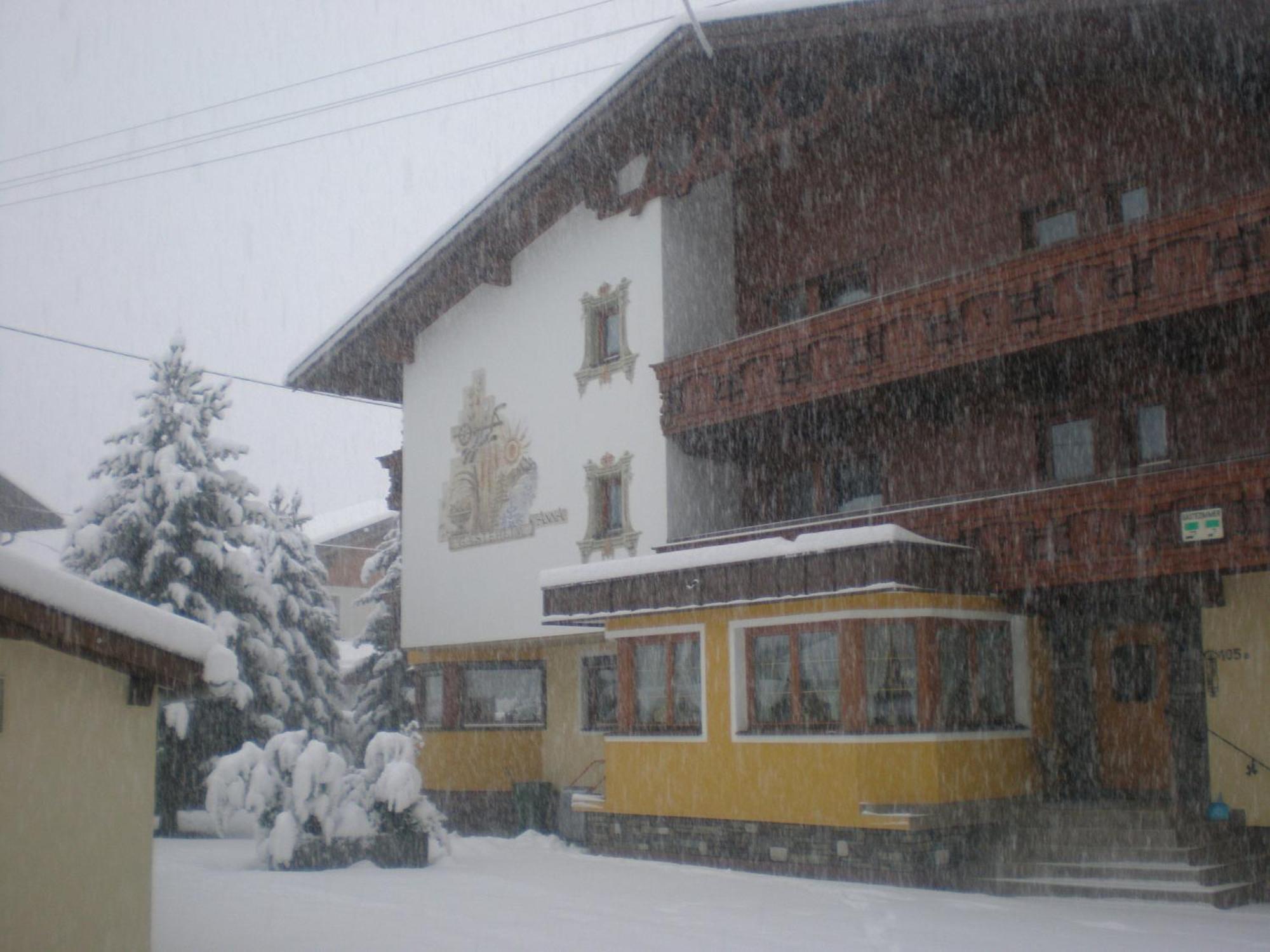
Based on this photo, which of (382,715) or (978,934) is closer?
(978,934)

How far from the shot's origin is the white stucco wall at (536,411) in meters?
20.8

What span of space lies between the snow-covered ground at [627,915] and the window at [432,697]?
7.85 meters

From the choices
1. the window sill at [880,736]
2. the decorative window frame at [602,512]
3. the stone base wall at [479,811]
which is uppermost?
the decorative window frame at [602,512]

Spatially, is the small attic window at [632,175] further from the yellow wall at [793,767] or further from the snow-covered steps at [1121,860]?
the snow-covered steps at [1121,860]

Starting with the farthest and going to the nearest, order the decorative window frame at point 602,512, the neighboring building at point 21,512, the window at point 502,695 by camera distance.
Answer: the neighboring building at point 21,512
the window at point 502,695
the decorative window frame at point 602,512

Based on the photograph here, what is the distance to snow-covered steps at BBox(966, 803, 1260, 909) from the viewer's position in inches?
538

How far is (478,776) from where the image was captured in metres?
23.6

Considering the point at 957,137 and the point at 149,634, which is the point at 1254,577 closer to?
the point at 957,137

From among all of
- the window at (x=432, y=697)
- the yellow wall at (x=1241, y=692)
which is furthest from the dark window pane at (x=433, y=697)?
the yellow wall at (x=1241, y=692)

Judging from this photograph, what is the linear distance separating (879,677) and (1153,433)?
4693 mm

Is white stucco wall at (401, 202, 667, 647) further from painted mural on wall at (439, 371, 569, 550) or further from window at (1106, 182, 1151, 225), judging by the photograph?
window at (1106, 182, 1151, 225)

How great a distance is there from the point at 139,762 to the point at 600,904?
5867 mm

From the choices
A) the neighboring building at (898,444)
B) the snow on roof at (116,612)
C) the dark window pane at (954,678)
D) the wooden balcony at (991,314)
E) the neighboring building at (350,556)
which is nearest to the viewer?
the snow on roof at (116,612)

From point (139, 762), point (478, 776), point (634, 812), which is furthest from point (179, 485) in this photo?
point (139, 762)
